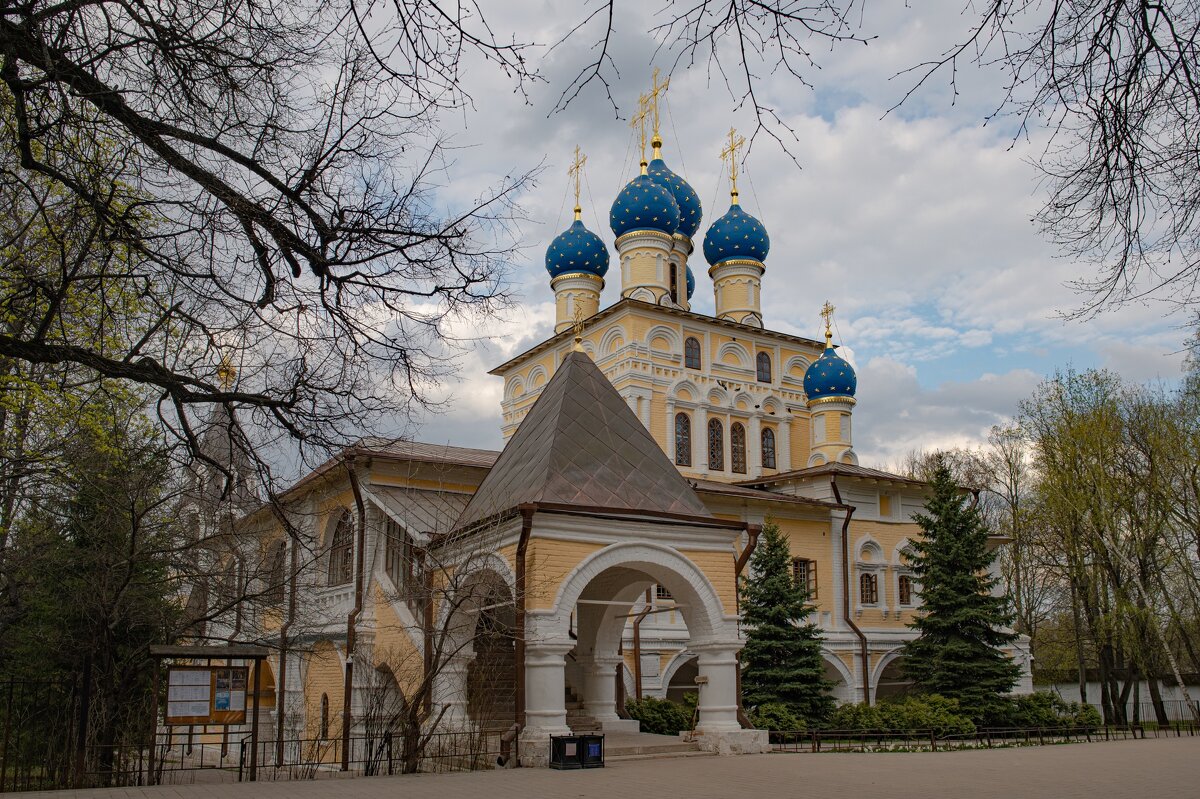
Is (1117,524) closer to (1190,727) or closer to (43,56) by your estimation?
(1190,727)

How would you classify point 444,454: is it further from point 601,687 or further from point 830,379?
point 830,379

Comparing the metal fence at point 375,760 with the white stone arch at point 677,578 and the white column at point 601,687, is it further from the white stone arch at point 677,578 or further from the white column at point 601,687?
the white column at point 601,687

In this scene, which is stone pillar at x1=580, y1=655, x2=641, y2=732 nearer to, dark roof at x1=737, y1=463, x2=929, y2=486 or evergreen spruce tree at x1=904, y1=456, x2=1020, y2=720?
evergreen spruce tree at x1=904, y1=456, x2=1020, y2=720

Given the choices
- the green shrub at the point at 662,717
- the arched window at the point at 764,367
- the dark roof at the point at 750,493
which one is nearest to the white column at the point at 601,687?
the green shrub at the point at 662,717

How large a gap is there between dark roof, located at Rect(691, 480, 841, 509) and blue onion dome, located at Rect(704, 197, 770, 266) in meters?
9.35

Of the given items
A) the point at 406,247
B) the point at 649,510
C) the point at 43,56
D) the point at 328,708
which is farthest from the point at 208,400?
the point at 328,708

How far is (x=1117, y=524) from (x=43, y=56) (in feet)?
90.4

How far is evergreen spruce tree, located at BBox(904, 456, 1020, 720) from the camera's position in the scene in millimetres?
21000

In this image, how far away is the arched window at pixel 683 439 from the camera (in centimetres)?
2817

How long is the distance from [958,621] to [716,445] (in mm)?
9239

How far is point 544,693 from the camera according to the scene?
13.1m

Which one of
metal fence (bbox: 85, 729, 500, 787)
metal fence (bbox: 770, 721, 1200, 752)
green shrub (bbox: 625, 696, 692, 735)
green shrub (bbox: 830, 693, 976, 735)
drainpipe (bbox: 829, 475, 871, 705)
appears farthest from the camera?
drainpipe (bbox: 829, 475, 871, 705)

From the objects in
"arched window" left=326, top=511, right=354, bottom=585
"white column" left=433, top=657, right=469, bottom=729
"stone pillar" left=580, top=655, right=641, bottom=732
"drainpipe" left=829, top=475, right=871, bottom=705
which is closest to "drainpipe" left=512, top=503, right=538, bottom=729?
"white column" left=433, top=657, right=469, bottom=729

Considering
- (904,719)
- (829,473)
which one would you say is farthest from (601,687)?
(829,473)
